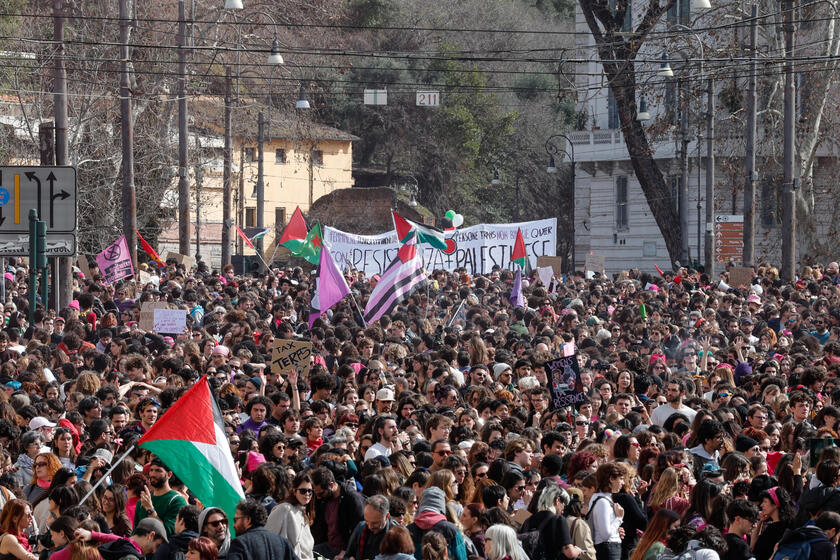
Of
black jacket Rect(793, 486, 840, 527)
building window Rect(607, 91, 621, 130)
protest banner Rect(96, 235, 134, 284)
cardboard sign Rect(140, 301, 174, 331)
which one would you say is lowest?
black jacket Rect(793, 486, 840, 527)

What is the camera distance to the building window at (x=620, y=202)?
56.1 metres

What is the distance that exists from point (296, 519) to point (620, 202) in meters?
48.3

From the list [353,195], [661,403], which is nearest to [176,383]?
[661,403]

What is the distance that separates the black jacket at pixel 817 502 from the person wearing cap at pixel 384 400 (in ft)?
16.0

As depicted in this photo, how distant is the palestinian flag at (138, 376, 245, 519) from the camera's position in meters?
8.53

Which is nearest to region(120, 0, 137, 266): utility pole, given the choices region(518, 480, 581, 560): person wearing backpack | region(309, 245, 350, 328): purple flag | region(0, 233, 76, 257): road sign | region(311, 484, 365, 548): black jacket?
region(309, 245, 350, 328): purple flag

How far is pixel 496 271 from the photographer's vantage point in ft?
107

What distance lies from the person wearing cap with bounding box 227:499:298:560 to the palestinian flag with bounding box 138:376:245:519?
1.11ft

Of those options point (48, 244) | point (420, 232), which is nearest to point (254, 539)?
point (48, 244)

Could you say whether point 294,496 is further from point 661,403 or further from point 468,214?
point 468,214

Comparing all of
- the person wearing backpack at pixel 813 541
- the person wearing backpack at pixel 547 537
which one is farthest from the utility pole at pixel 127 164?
the person wearing backpack at pixel 813 541

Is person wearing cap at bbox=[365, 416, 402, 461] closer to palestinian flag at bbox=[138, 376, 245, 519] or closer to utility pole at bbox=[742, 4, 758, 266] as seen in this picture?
palestinian flag at bbox=[138, 376, 245, 519]

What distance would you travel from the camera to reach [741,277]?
92.6 ft

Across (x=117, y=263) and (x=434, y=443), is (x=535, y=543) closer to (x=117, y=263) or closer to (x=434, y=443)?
(x=434, y=443)
